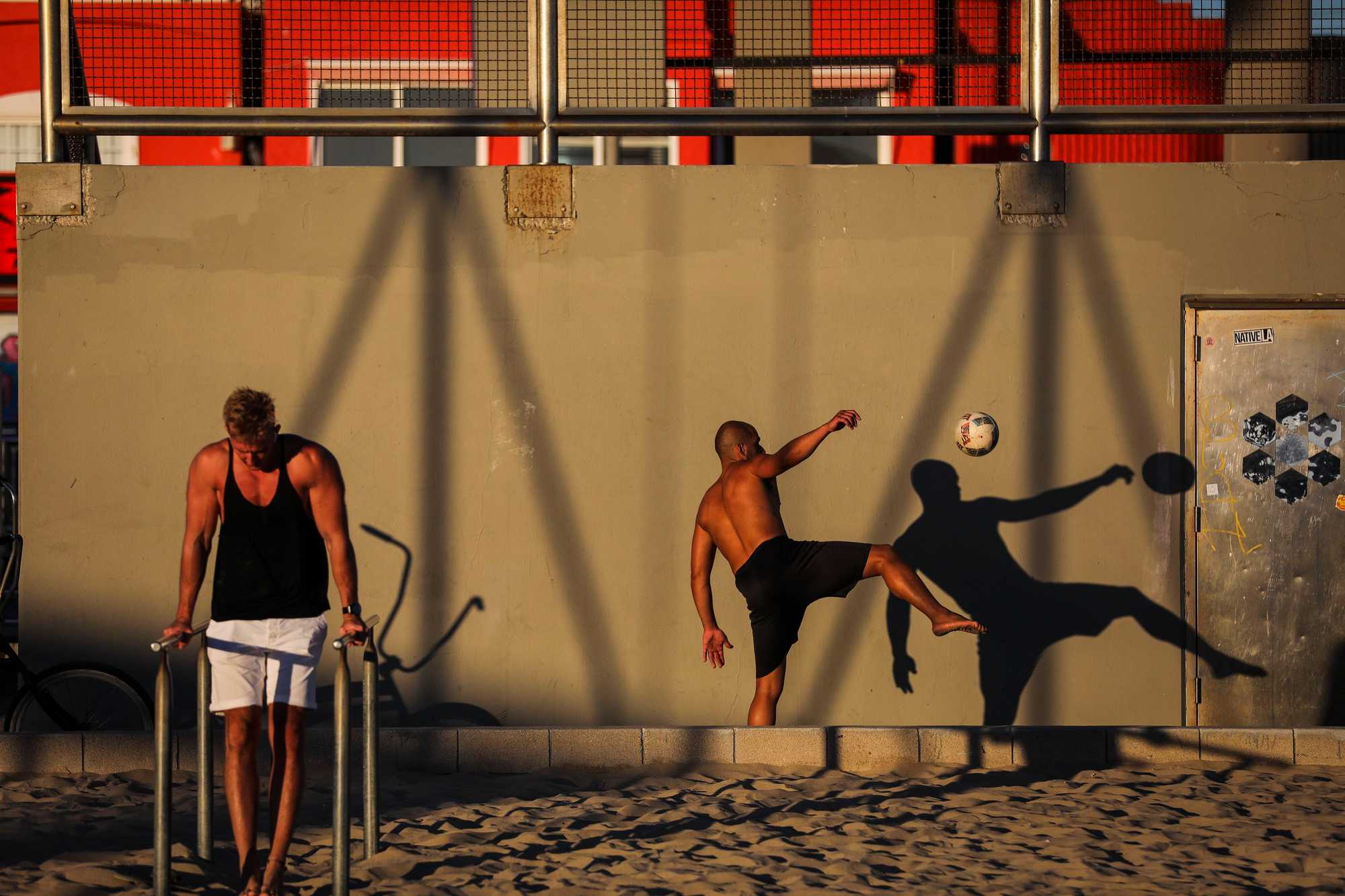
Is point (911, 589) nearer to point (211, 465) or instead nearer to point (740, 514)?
point (740, 514)

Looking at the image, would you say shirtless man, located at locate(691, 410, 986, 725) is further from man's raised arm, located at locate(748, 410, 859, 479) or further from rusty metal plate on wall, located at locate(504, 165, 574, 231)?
rusty metal plate on wall, located at locate(504, 165, 574, 231)

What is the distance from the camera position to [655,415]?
27.3 ft

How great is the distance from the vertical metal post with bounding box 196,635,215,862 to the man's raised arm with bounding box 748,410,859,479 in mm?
3068

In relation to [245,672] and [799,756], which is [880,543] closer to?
[799,756]

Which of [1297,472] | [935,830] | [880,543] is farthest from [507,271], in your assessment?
[1297,472]

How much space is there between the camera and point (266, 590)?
522 centimetres

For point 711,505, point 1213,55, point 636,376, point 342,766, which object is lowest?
point 342,766

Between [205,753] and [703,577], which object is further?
[703,577]

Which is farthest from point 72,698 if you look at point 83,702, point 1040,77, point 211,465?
point 1040,77

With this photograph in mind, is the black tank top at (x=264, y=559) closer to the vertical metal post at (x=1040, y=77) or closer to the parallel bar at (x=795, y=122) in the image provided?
the parallel bar at (x=795, y=122)

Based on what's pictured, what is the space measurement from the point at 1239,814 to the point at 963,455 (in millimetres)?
2680

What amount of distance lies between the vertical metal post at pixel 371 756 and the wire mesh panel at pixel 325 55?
13.7 ft

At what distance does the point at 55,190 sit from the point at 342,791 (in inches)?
191

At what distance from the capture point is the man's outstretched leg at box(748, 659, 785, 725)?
7590mm
